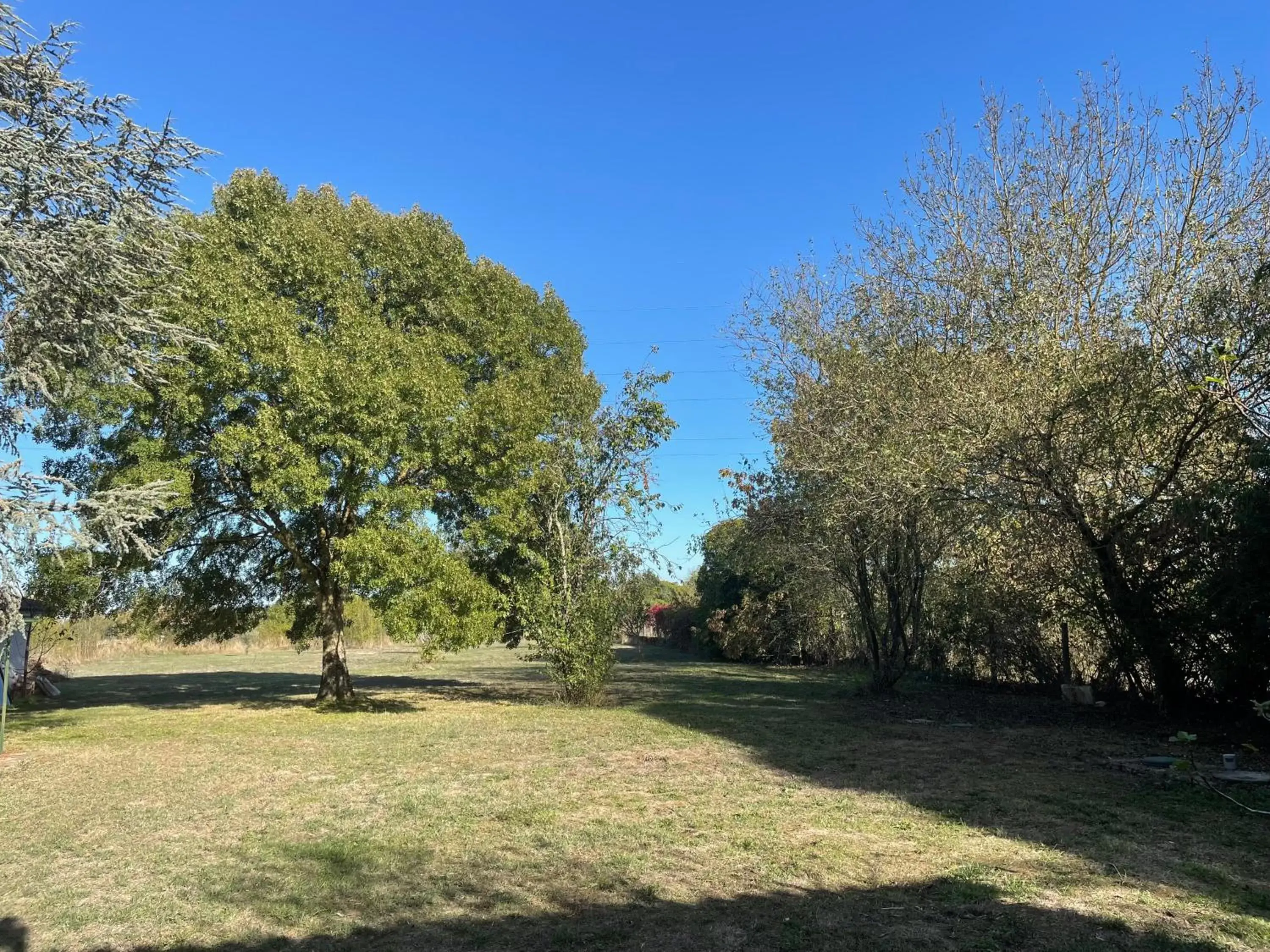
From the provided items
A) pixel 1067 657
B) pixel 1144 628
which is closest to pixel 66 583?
pixel 1144 628

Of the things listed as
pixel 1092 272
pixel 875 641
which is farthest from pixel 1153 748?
pixel 875 641

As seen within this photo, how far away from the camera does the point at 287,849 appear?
5.28 m

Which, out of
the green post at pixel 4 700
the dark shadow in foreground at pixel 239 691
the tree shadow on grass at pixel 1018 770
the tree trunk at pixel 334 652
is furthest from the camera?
the dark shadow in foreground at pixel 239 691

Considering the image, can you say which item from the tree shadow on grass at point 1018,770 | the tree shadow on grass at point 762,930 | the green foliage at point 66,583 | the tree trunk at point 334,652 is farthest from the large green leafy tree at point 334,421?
the tree shadow on grass at point 762,930

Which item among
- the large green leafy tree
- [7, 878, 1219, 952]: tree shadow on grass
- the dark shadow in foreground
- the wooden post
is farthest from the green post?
the wooden post

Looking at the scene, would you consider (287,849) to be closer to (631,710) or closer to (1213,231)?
(631,710)

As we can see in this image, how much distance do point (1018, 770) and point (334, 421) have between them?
9719mm

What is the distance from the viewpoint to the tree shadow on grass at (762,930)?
354 centimetres

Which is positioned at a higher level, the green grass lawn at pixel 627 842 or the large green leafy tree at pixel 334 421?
the large green leafy tree at pixel 334 421

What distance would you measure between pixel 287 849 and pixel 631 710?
8741mm

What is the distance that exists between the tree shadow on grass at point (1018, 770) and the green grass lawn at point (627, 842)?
0.13 feet

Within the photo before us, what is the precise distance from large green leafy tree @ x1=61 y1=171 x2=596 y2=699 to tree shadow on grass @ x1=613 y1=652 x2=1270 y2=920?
4.87m

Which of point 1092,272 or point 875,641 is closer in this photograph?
point 1092,272

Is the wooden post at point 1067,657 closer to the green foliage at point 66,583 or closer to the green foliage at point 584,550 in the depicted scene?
the green foliage at point 584,550
